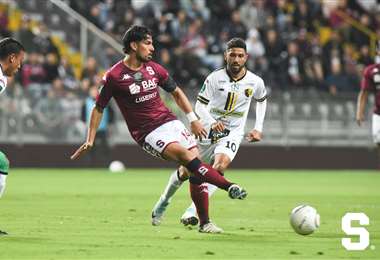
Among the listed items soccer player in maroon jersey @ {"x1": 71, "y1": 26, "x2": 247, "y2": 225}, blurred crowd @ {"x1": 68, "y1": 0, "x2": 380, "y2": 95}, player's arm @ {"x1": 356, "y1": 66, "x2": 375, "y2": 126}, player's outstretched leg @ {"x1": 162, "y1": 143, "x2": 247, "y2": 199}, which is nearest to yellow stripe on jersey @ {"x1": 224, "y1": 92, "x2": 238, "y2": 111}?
soccer player in maroon jersey @ {"x1": 71, "y1": 26, "x2": 247, "y2": 225}

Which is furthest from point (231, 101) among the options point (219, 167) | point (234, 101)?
point (219, 167)

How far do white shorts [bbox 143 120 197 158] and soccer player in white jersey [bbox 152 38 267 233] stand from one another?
65cm

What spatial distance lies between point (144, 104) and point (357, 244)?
281 centimetres

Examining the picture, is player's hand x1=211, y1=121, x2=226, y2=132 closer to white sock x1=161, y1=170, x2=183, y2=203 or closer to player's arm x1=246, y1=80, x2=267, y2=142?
→ player's arm x1=246, y1=80, x2=267, y2=142

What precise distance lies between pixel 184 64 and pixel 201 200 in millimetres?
15624

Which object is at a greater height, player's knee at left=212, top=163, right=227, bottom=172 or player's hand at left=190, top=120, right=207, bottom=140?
player's hand at left=190, top=120, right=207, bottom=140

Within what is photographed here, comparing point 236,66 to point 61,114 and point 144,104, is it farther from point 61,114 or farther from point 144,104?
point 61,114

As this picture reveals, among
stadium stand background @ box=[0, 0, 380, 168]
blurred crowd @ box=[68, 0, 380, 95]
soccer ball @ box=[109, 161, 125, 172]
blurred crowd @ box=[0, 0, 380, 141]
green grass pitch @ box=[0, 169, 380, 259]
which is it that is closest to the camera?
green grass pitch @ box=[0, 169, 380, 259]

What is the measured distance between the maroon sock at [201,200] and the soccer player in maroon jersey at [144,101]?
0.01 meters

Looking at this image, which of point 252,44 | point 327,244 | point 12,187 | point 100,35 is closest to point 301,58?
point 252,44

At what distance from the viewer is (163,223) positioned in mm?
12312

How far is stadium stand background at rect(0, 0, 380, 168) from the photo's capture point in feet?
84.6

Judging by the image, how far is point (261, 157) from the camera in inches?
1081

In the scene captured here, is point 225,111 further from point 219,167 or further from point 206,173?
point 206,173
